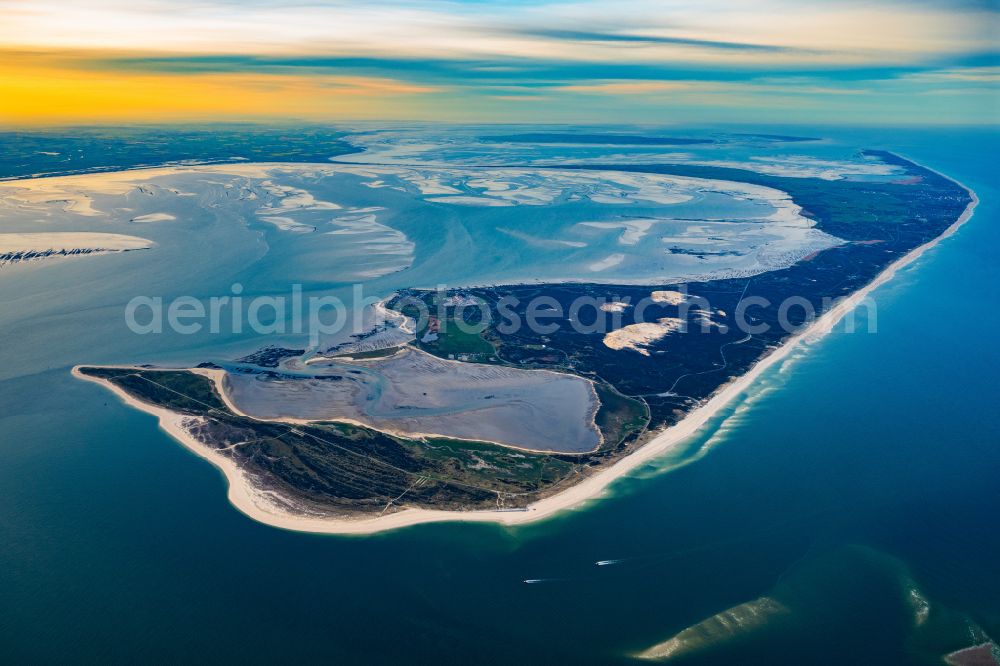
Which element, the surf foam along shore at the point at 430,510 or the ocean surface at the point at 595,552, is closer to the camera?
the ocean surface at the point at 595,552

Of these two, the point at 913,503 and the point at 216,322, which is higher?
the point at 216,322

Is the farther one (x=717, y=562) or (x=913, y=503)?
(x=913, y=503)

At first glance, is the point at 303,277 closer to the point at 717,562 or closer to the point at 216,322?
the point at 216,322

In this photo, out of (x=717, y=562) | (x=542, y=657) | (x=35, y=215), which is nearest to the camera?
(x=542, y=657)

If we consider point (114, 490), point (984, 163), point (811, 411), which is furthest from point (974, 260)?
point (984, 163)

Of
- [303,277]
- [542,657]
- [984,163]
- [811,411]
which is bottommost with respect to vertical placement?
[542,657]
